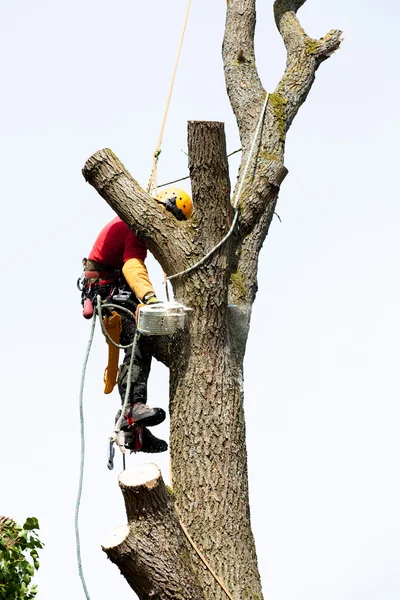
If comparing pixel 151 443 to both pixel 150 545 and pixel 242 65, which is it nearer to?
Answer: pixel 150 545

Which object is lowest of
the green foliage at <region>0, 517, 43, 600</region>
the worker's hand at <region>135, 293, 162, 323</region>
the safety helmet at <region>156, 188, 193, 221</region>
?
the green foliage at <region>0, 517, 43, 600</region>

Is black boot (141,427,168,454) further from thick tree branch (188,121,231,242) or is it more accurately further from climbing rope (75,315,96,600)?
thick tree branch (188,121,231,242)

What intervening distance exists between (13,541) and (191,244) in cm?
178

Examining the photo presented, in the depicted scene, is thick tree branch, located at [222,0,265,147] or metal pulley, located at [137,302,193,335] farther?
thick tree branch, located at [222,0,265,147]

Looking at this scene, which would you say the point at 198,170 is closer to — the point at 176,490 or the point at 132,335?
the point at 132,335

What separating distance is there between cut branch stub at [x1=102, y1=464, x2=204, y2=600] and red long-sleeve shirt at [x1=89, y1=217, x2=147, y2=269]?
1411 millimetres

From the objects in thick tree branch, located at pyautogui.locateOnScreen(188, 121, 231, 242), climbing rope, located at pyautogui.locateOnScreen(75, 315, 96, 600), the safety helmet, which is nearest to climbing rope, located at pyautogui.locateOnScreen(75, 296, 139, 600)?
climbing rope, located at pyautogui.locateOnScreen(75, 315, 96, 600)

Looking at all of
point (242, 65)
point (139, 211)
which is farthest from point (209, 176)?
point (242, 65)

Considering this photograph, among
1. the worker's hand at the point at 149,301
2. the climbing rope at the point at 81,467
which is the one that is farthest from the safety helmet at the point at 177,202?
the climbing rope at the point at 81,467

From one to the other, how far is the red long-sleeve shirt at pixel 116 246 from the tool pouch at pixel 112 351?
0.34 metres

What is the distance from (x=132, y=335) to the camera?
17.0 ft

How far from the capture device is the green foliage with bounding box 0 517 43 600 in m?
4.53

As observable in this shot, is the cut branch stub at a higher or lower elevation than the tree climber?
lower

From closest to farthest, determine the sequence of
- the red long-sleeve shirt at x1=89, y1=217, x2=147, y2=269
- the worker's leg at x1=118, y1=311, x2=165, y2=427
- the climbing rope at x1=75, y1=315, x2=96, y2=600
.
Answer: the climbing rope at x1=75, y1=315, x2=96, y2=600 → the worker's leg at x1=118, y1=311, x2=165, y2=427 → the red long-sleeve shirt at x1=89, y1=217, x2=147, y2=269
